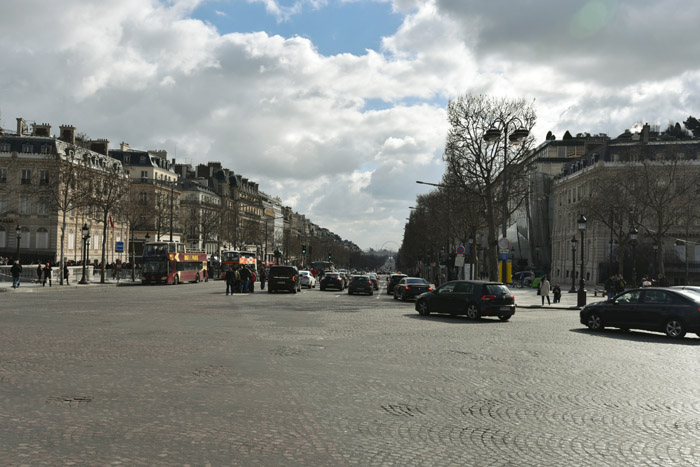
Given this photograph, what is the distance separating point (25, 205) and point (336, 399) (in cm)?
7659

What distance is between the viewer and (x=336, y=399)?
8.69 meters

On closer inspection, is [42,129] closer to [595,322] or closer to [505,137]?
[505,137]

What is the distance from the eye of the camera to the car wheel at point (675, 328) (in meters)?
18.3

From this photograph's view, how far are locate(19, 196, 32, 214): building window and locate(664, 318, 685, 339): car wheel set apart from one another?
2857 inches

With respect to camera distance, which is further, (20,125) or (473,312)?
(20,125)

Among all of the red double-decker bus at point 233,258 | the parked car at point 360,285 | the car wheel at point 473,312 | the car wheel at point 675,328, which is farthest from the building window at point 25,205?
the car wheel at point 675,328

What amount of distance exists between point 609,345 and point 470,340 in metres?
3.39

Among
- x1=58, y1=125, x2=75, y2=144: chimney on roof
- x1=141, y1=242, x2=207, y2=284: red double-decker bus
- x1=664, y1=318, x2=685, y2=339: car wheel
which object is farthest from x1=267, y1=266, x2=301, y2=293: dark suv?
x1=58, y1=125, x2=75, y2=144: chimney on roof

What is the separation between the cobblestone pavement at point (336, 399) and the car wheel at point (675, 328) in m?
1.97

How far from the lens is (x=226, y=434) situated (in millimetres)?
6828

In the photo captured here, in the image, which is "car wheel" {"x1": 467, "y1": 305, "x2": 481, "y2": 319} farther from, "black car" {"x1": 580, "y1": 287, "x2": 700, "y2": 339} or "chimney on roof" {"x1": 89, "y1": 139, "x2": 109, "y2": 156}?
"chimney on roof" {"x1": 89, "y1": 139, "x2": 109, "y2": 156}

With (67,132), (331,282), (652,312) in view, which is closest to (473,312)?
(652,312)

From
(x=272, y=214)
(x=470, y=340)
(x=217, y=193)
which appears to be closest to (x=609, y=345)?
(x=470, y=340)

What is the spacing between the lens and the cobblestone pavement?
20.8ft
